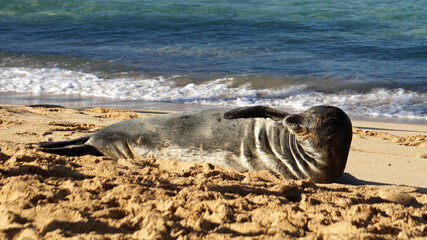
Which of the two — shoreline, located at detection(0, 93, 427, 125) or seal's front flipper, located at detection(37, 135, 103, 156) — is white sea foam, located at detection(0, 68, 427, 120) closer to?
shoreline, located at detection(0, 93, 427, 125)

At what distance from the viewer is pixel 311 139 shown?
394 cm

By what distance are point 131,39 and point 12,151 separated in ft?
37.2

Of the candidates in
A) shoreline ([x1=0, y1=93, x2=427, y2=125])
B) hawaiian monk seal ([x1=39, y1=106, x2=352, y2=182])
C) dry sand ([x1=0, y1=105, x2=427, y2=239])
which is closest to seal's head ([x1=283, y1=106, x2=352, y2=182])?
hawaiian monk seal ([x1=39, y1=106, x2=352, y2=182])

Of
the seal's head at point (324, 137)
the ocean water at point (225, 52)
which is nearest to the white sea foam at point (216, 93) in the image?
the ocean water at point (225, 52)

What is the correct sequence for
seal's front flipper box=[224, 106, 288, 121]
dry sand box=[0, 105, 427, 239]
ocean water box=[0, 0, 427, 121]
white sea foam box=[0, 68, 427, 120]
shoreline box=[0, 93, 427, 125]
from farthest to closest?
ocean water box=[0, 0, 427, 121] → white sea foam box=[0, 68, 427, 120] → shoreline box=[0, 93, 427, 125] → seal's front flipper box=[224, 106, 288, 121] → dry sand box=[0, 105, 427, 239]

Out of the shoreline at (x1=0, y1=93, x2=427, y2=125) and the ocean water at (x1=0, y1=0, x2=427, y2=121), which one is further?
the ocean water at (x1=0, y1=0, x2=427, y2=121)

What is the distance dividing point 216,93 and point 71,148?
5.24 meters

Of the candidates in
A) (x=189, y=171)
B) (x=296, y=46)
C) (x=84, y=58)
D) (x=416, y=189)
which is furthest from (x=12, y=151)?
(x=296, y=46)

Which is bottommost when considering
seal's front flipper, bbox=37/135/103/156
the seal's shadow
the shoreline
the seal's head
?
the shoreline

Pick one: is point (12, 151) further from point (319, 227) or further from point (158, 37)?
point (158, 37)

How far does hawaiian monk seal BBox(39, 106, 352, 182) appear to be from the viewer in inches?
155

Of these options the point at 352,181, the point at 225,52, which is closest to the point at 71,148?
the point at 352,181

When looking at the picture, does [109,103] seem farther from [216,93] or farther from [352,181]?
[352,181]

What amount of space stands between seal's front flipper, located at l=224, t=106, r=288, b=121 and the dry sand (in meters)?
0.44
